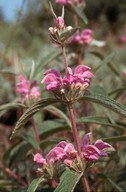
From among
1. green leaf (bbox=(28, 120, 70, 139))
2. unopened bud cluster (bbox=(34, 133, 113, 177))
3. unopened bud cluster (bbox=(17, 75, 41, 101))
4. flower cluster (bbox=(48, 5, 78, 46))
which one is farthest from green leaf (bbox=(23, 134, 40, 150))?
flower cluster (bbox=(48, 5, 78, 46))

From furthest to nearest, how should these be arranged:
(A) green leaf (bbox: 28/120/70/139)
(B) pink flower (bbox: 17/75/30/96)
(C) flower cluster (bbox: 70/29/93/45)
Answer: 1. (C) flower cluster (bbox: 70/29/93/45)
2. (A) green leaf (bbox: 28/120/70/139)
3. (B) pink flower (bbox: 17/75/30/96)

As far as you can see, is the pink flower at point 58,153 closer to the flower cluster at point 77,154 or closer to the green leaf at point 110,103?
the flower cluster at point 77,154

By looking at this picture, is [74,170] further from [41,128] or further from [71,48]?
[71,48]

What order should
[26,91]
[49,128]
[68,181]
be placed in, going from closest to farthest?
1. [68,181]
2. [26,91]
3. [49,128]

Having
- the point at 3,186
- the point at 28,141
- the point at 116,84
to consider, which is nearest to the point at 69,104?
the point at 28,141

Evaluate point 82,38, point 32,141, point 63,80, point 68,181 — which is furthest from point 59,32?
point 82,38

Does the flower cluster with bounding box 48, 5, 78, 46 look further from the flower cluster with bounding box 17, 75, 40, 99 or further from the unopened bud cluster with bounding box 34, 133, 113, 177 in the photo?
the flower cluster with bounding box 17, 75, 40, 99

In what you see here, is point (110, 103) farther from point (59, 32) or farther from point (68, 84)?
point (59, 32)
